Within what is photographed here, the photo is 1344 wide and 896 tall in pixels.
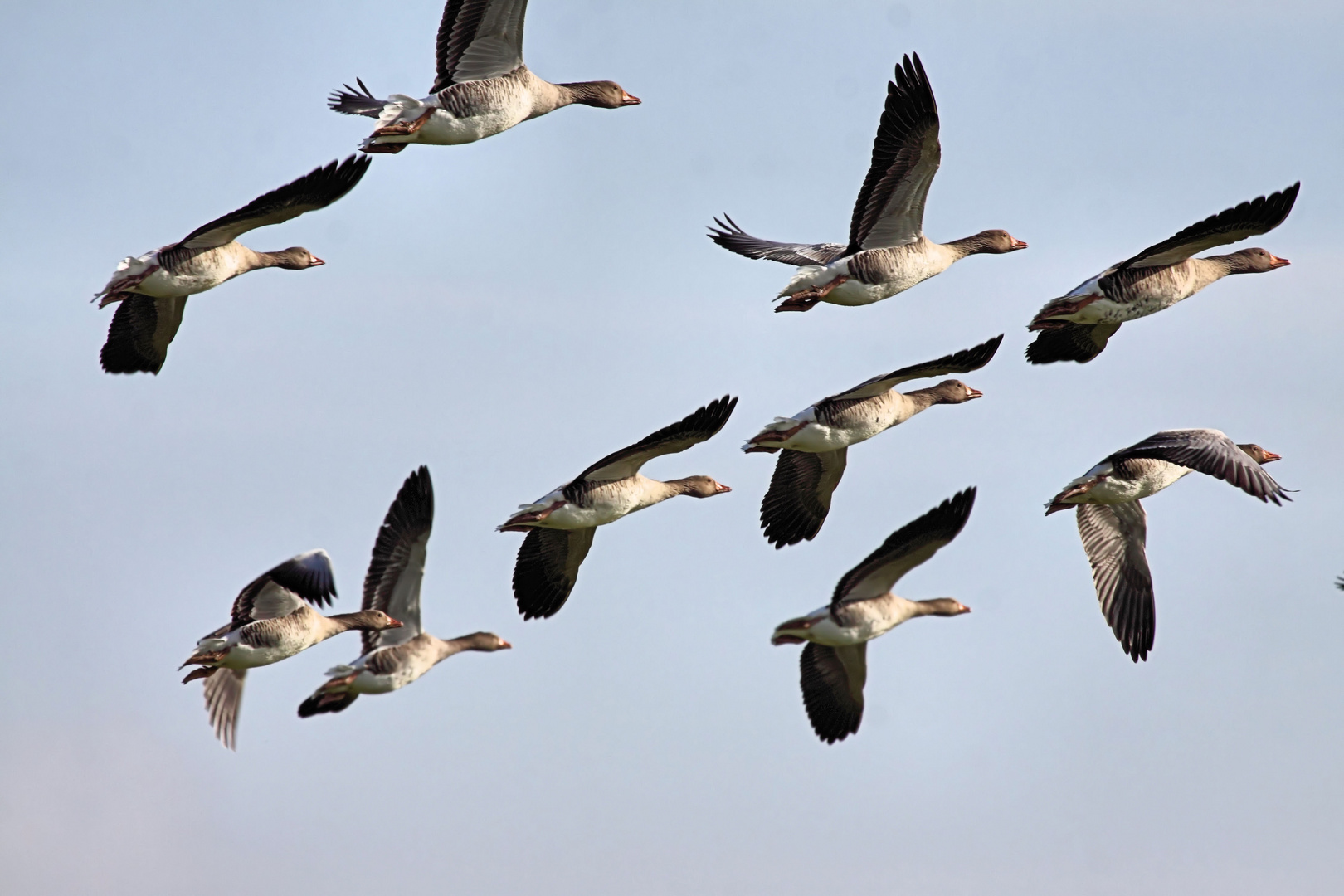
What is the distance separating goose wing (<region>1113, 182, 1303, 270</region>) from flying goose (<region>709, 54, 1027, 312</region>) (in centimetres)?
257

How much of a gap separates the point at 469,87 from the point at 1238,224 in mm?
8531

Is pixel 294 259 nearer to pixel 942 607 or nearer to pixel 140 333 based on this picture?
pixel 140 333

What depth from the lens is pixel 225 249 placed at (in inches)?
891

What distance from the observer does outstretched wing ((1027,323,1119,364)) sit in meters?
23.7

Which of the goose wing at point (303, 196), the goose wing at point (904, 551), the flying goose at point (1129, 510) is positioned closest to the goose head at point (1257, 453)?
the flying goose at point (1129, 510)

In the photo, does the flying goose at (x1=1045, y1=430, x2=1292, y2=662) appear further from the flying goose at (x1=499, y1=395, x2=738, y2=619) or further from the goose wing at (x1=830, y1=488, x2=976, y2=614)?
the flying goose at (x1=499, y1=395, x2=738, y2=619)

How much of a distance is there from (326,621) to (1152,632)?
10007mm

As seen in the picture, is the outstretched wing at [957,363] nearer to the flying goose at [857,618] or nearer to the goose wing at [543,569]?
the flying goose at [857,618]

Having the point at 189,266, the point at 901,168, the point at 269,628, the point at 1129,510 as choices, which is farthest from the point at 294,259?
→ the point at 1129,510

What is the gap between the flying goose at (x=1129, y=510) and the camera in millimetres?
21125

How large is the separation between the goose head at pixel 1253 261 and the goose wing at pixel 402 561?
10.4 m

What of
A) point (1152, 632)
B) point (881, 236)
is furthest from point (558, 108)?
point (1152, 632)

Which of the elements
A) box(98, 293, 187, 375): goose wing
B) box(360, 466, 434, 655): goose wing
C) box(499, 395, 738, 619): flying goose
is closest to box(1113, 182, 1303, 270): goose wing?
box(499, 395, 738, 619): flying goose

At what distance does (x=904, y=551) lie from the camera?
19797 mm
